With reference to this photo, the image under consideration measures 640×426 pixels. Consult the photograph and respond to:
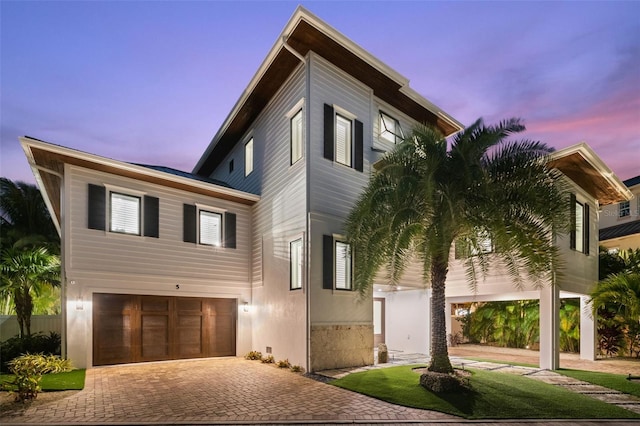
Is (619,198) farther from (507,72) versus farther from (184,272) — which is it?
(184,272)

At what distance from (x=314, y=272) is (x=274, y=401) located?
396cm

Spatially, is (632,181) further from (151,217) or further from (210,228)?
(151,217)

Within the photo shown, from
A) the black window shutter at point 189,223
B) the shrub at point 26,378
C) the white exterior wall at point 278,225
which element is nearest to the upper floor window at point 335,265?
the white exterior wall at point 278,225

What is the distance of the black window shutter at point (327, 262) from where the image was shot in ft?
37.1

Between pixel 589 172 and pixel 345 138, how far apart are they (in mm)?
7509

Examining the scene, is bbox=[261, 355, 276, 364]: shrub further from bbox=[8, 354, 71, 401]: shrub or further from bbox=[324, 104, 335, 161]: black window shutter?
bbox=[324, 104, 335, 161]: black window shutter

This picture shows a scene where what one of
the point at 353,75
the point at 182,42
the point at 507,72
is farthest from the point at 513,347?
the point at 182,42

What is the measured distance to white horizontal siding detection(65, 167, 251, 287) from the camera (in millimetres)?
11031

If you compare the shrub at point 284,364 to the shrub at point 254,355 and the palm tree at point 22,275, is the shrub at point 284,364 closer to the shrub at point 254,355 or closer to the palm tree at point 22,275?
the shrub at point 254,355

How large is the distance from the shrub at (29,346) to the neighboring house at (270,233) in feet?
5.08

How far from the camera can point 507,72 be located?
17031 millimetres

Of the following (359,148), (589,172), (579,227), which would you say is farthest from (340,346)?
(589,172)

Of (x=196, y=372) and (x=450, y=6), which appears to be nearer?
(x=196, y=372)

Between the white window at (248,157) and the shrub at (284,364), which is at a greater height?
the white window at (248,157)
